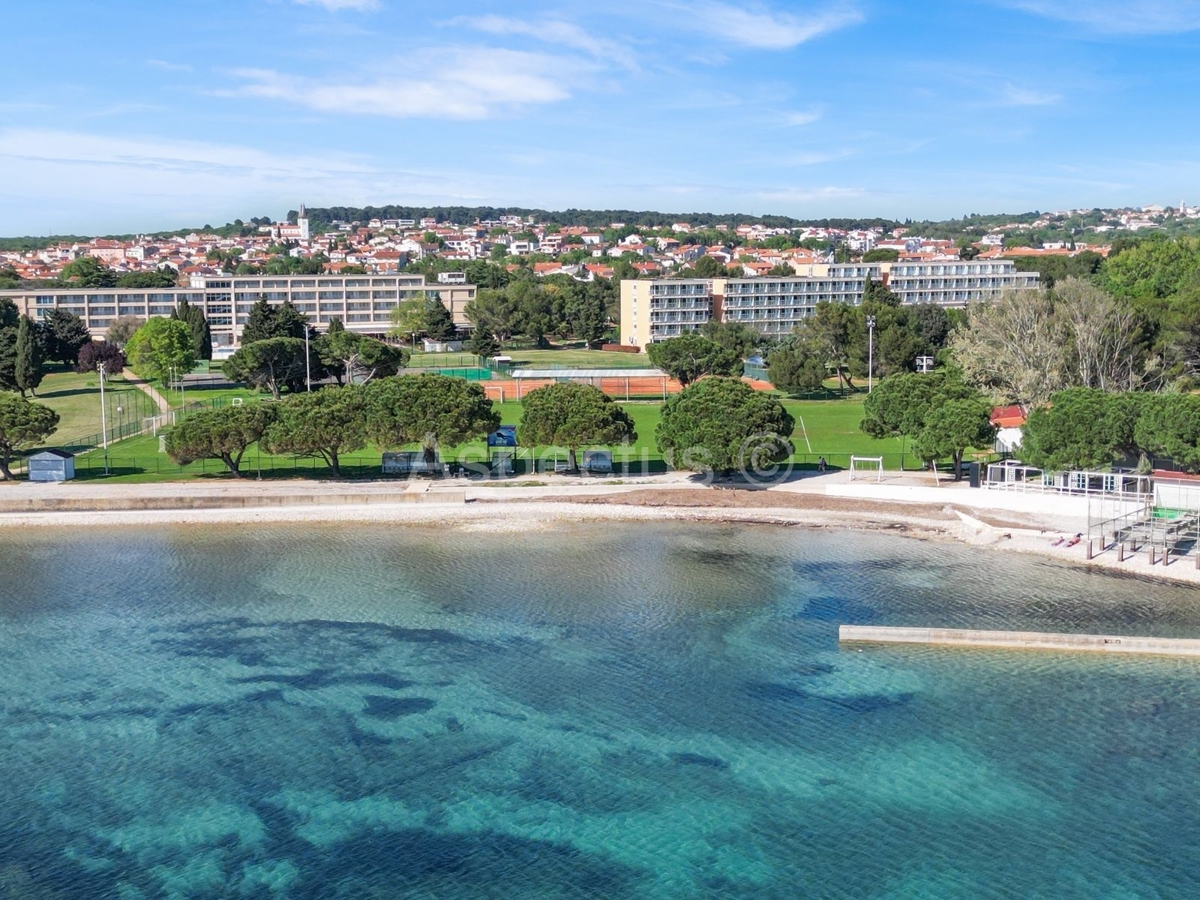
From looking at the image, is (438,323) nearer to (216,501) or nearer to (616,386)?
(616,386)

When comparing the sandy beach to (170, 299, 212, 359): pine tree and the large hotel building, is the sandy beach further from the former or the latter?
the large hotel building

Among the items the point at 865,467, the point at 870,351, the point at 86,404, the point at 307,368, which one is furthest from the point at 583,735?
the point at 86,404

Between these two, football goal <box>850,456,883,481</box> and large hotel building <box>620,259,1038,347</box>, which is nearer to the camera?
football goal <box>850,456,883,481</box>

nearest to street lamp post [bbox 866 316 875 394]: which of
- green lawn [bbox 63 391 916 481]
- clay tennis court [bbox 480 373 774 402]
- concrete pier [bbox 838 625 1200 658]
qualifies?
clay tennis court [bbox 480 373 774 402]

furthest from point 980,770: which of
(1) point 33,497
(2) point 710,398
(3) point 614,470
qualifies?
(1) point 33,497

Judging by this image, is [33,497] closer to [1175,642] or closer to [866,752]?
[866,752]

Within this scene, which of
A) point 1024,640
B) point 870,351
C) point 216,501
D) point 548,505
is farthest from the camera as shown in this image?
point 870,351

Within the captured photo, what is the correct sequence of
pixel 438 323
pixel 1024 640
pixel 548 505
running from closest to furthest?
pixel 1024 640, pixel 548 505, pixel 438 323
